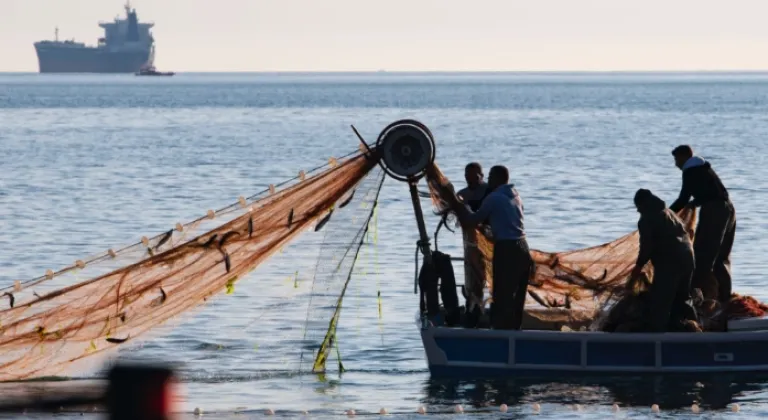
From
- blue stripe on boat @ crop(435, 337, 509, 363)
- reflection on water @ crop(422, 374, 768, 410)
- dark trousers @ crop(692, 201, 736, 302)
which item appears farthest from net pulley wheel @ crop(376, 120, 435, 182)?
dark trousers @ crop(692, 201, 736, 302)

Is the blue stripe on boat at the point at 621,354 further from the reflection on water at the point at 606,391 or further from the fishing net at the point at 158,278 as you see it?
the fishing net at the point at 158,278

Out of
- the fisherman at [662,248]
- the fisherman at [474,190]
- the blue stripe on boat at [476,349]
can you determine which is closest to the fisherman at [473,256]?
the fisherman at [474,190]

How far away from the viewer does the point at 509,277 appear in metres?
13.2

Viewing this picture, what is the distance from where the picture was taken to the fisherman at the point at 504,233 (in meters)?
13.1

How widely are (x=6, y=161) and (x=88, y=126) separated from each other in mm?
32253

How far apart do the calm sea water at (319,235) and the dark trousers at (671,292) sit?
25.4 inches

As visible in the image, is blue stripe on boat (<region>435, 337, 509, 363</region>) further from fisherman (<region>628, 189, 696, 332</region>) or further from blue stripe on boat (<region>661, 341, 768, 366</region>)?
blue stripe on boat (<region>661, 341, 768, 366</region>)

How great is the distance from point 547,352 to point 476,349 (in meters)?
0.63

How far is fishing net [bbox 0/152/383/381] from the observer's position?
11.8 m

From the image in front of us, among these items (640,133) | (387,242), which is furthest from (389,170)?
(640,133)

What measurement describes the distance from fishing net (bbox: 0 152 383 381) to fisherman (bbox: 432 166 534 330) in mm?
992

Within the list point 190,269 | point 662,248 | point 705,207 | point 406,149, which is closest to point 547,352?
point 662,248

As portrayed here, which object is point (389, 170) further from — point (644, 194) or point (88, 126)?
point (88, 126)

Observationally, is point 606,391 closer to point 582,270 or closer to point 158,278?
point 582,270
